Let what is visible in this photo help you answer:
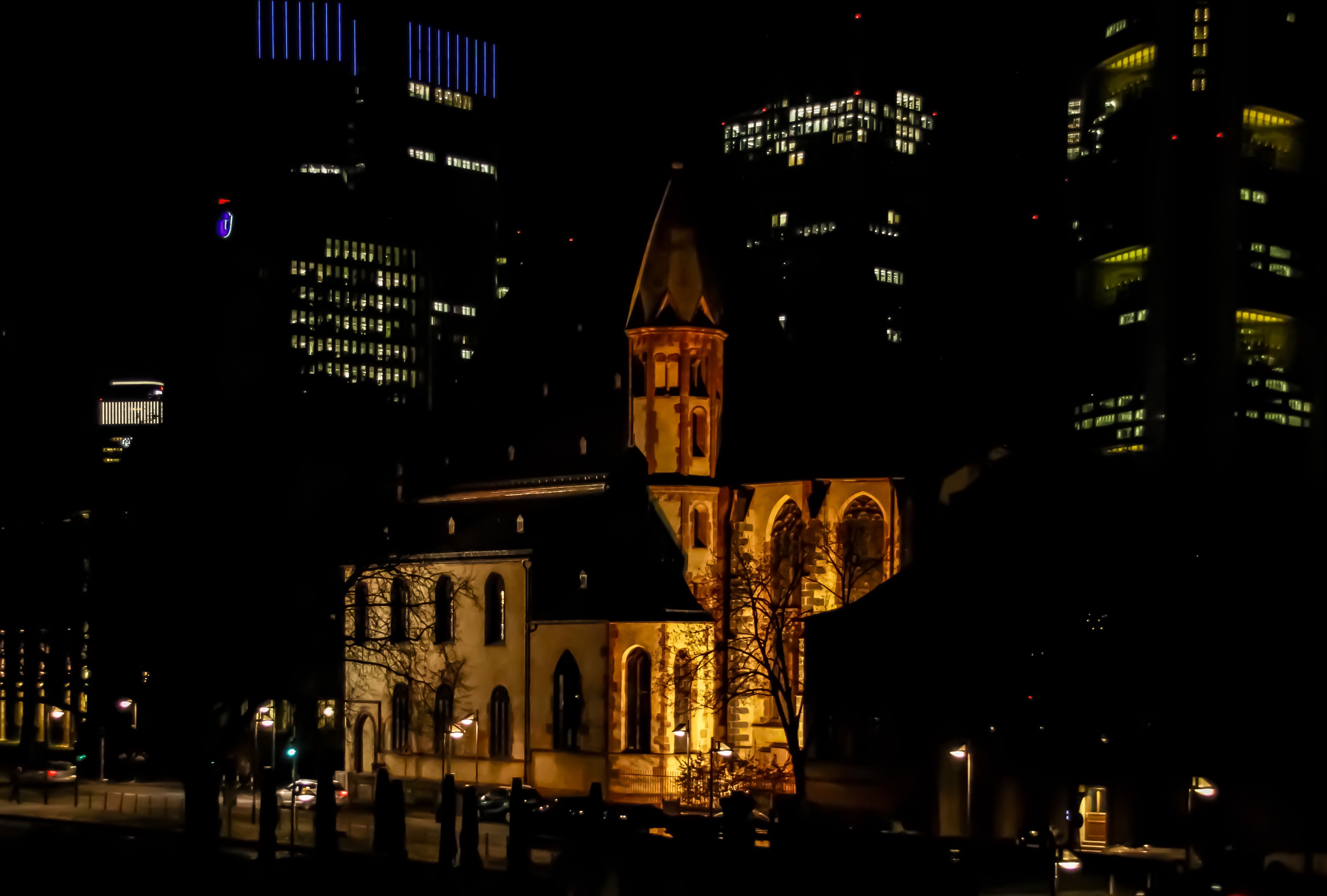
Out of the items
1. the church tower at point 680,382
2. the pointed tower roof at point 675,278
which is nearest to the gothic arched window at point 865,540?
the church tower at point 680,382

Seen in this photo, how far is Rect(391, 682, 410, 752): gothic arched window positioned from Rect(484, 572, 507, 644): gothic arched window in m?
4.29

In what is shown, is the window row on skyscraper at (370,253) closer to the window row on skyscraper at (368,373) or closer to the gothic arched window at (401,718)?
the window row on skyscraper at (368,373)

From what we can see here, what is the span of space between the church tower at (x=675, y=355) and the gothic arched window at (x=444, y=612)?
9336mm

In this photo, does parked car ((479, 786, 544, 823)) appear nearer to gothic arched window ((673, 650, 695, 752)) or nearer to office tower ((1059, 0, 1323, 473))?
gothic arched window ((673, 650, 695, 752))

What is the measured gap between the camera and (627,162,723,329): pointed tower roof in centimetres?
7325

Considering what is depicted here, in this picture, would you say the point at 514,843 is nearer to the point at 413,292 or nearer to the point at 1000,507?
the point at 1000,507

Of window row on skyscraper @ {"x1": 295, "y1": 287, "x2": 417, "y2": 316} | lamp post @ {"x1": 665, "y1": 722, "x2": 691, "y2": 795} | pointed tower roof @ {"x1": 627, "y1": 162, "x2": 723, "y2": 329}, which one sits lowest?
lamp post @ {"x1": 665, "y1": 722, "x2": 691, "y2": 795}

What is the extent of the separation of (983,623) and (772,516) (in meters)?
19.0

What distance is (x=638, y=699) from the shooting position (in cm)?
6788

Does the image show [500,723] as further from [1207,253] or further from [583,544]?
[1207,253]

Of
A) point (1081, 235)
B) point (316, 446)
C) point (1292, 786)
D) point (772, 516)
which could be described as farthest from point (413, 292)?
point (1292, 786)

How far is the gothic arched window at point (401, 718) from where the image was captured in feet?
246

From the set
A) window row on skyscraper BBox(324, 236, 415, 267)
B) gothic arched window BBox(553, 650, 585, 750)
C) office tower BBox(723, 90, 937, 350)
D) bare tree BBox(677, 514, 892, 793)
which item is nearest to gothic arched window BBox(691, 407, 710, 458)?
bare tree BBox(677, 514, 892, 793)

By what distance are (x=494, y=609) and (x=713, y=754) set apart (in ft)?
51.3
